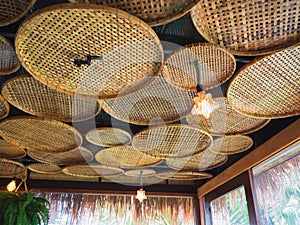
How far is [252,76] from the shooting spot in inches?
65.3

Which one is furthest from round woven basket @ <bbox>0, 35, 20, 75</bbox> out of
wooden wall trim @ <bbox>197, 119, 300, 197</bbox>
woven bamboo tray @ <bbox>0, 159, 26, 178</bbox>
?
wooden wall trim @ <bbox>197, 119, 300, 197</bbox>

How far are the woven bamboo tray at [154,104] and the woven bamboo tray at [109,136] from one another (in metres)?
0.32

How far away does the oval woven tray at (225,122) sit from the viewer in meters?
2.15

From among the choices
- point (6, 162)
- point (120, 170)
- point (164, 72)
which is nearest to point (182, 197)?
point (120, 170)

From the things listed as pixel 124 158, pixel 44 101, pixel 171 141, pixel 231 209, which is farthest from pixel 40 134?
pixel 231 209

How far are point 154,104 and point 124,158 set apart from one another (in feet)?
3.80

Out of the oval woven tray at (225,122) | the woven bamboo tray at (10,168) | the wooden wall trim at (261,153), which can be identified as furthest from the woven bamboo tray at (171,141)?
the woven bamboo tray at (10,168)

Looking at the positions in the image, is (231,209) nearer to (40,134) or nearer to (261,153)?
(261,153)

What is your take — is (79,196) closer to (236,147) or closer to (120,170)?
(120,170)

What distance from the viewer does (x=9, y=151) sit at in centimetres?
285

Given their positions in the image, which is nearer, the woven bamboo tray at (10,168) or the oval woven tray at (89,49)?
the oval woven tray at (89,49)

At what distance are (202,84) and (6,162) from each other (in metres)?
2.28

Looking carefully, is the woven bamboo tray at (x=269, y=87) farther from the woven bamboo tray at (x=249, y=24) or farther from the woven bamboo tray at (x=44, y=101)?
the woven bamboo tray at (x=44, y=101)

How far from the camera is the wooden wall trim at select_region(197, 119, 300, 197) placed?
2340 millimetres
